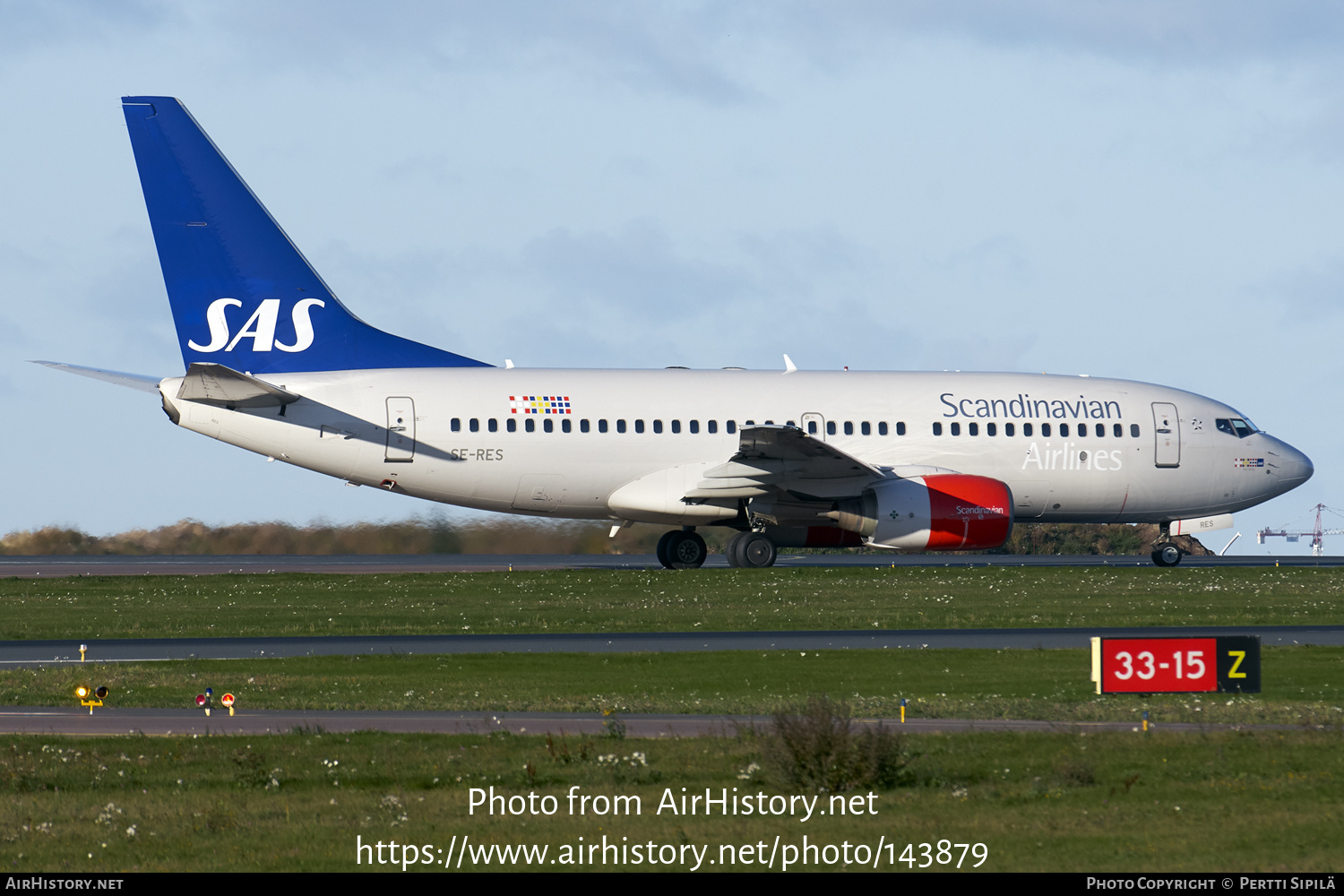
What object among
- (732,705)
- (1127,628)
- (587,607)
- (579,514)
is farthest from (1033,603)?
(732,705)

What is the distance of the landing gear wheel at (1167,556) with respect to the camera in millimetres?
40938

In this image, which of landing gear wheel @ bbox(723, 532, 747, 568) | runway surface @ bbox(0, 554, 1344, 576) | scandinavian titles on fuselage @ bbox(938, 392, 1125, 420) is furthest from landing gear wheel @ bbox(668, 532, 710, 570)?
scandinavian titles on fuselage @ bbox(938, 392, 1125, 420)

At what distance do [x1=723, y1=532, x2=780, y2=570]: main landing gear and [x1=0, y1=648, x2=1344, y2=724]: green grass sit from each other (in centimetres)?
1499

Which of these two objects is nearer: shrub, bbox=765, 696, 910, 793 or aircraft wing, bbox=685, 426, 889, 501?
shrub, bbox=765, 696, 910, 793

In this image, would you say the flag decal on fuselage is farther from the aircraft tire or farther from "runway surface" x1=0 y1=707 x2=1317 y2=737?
Result: "runway surface" x1=0 y1=707 x2=1317 y2=737

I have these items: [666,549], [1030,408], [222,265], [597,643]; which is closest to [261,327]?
[222,265]

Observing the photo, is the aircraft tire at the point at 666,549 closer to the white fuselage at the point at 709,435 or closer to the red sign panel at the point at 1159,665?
the white fuselage at the point at 709,435

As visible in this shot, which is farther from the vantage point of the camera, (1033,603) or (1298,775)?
(1033,603)

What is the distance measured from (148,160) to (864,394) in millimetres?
17850

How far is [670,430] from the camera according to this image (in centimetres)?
3669

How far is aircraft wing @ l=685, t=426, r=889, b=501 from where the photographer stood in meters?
34.6

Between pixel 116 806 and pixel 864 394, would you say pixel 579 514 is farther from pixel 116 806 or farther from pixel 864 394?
pixel 116 806

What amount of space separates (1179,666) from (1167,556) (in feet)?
80.9

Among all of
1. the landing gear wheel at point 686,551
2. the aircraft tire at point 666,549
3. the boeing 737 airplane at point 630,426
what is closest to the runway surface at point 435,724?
the boeing 737 airplane at point 630,426
